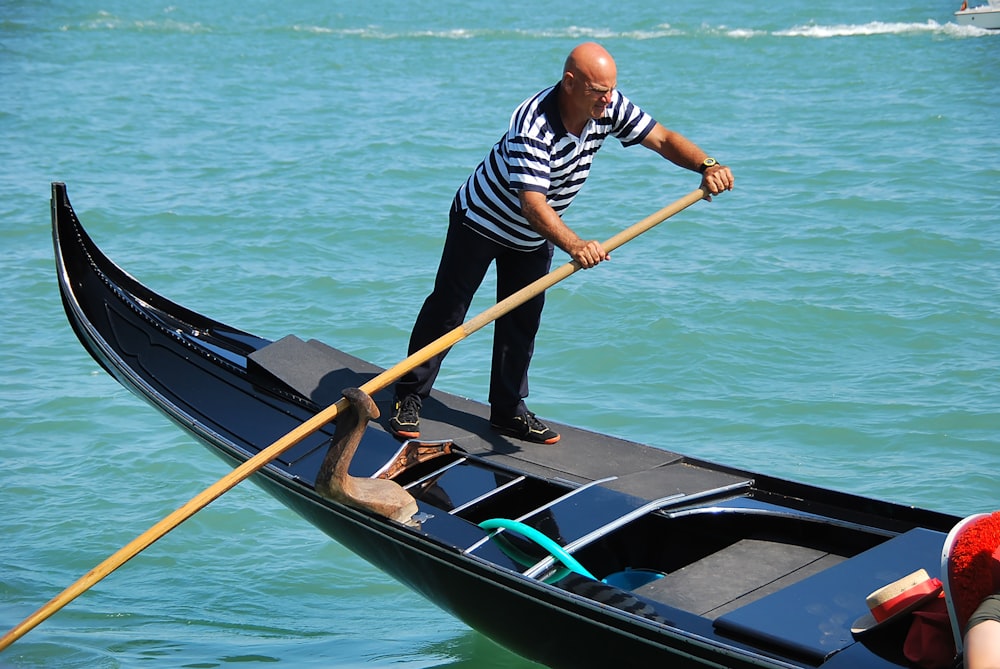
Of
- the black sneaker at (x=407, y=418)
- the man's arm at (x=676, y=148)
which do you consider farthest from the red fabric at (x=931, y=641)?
the black sneaker at (x=407, y=418)

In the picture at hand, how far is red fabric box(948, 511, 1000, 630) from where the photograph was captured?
2.22 metres

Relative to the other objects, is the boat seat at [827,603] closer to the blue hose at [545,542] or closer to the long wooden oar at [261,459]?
the blue hose at [545,542]

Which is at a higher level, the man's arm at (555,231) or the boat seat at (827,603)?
the man's arm at (555,231)

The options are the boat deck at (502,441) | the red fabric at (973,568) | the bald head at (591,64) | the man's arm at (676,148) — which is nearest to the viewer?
the red fabric at (973,568)

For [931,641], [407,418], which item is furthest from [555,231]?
[931,641]

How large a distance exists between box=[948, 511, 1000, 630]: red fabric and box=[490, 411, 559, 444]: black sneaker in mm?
1718

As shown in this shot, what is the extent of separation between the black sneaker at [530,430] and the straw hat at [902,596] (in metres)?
1.53

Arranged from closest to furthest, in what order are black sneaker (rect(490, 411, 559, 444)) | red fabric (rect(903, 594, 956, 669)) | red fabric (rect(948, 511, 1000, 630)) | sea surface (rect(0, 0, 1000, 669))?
1. red fabric (rect(948, 511, 1000, 630))
2. red fabric (rect(903, 594, 956, 669))
3. black sneaker (rect(490, 411, 559, 444))
4. sea surface (rect(0, 0, 1000, 669))

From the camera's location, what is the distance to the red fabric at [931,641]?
93.7 inches

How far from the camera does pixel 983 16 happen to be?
1734 cm

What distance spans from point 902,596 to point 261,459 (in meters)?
1.67

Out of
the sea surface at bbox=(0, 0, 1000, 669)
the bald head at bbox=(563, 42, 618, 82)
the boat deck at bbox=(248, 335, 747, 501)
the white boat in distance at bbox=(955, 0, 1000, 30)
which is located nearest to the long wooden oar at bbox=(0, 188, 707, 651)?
the bald head at bbox=(563, 42, 618, 82)

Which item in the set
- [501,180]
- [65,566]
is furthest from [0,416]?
[501,180]

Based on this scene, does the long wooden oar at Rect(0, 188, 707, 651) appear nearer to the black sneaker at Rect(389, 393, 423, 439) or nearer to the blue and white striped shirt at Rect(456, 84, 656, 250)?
the blue and white striped shirt at Rect(456, 84, 656, 250)
